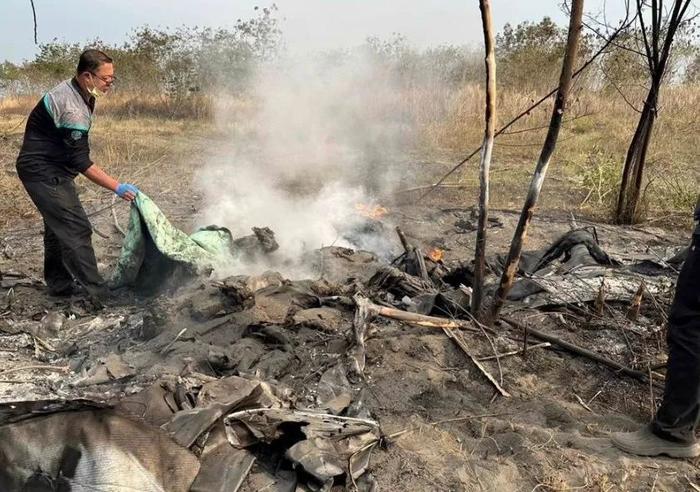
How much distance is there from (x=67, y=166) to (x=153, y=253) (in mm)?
1061

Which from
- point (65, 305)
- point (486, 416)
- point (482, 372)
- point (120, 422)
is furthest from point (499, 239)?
point (120, 422)

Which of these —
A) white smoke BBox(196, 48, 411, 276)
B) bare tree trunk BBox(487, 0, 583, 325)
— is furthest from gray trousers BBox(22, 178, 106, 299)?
bare tree trunk BBox(487, 0, 583, 325)

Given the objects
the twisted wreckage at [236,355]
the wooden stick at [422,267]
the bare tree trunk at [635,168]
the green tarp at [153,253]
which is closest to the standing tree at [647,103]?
the bare tree trunk at [635,168]

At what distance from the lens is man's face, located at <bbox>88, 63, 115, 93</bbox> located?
446 centimetres

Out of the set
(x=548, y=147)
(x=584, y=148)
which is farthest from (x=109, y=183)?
(x=584, y=148)

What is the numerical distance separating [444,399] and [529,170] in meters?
8.99

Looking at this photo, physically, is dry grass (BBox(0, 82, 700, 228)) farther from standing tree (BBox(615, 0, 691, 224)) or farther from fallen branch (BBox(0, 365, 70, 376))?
fallen branch (BBox(0, 365, 70, 376))

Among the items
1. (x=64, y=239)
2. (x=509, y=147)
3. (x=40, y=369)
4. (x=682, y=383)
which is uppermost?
(x=509, y=147)

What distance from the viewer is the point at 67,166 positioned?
187 inches

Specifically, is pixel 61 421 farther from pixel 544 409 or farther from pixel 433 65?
pixel 433 65

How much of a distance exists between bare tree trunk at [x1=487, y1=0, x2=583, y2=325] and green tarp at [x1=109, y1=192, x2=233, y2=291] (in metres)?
2.66

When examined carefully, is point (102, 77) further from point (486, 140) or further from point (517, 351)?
point (517, 351)

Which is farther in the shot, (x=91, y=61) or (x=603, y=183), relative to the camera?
(x=603, y=183)

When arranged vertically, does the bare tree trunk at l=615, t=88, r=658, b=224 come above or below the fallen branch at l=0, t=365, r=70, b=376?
above
